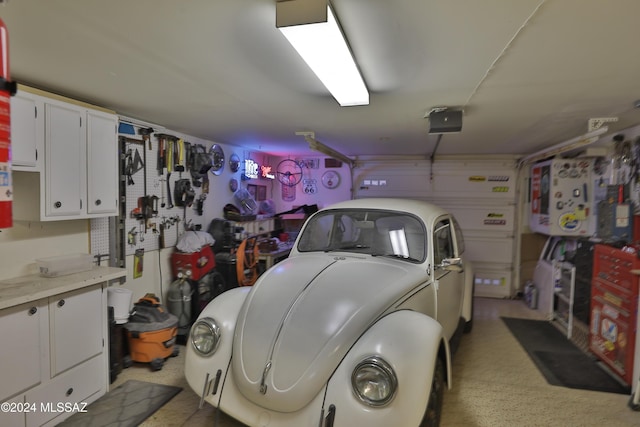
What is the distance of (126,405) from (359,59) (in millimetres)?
3155

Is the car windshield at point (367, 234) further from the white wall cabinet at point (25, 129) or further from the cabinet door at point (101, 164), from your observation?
the white wall cabinet at point (25, 129)

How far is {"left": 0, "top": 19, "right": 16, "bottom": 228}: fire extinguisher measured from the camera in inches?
44.0

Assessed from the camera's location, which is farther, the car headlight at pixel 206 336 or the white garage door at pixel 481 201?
the white garage door at pixel 481 201

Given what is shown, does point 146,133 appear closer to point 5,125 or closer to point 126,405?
point 126,405

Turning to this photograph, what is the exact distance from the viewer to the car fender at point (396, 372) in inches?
63.2

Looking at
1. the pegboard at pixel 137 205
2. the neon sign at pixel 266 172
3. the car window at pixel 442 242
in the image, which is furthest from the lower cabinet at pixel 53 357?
the neon sign at pixel 266 172

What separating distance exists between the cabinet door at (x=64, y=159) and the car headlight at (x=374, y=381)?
269cm

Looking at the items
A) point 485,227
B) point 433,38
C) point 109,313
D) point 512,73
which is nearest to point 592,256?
point 485,227

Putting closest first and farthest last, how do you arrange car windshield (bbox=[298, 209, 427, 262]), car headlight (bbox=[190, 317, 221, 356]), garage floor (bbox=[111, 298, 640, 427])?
1. car headlight (bbox=[190, 317, 221, 356])
2. garage floor (bbox=[111, 298, 640, 427])
3. car windshield (bbox=[298, 209, 427, 262])

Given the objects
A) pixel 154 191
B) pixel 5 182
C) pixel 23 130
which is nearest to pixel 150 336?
A: pixel 154 191

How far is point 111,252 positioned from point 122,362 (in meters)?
1.12

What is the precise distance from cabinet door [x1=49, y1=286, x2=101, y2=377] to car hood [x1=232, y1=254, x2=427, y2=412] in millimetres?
1444

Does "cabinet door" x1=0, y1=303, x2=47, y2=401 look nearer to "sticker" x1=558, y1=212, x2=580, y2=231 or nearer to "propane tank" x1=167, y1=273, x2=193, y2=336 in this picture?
"propane tank" x1=167, y1=273, x2=193, y2=336

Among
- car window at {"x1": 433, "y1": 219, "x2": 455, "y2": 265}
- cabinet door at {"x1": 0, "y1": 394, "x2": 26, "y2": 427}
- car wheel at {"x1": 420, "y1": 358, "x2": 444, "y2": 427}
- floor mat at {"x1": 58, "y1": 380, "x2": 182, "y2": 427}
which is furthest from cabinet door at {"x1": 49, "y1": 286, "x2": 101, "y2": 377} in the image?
car window at {"x1": 433, "y1": 219, "x2": 455, "y2": 265}
